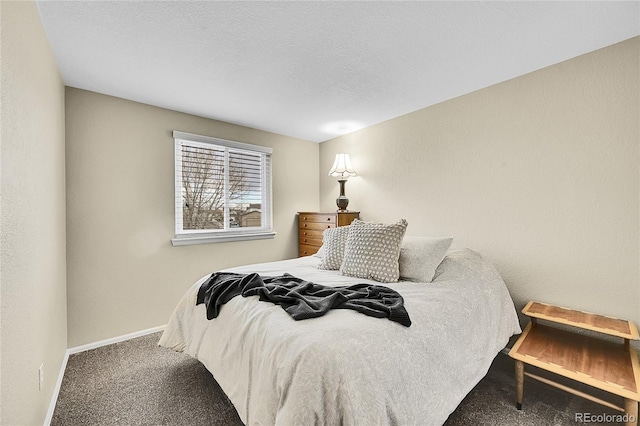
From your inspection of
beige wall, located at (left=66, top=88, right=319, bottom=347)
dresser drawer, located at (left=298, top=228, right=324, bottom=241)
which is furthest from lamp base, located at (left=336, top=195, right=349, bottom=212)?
beige wall, located at (left=66, top=88, right=319, bottom=347)

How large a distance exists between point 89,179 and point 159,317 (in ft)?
5.13

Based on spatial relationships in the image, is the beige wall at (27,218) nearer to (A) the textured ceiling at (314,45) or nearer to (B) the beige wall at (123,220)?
(A) the textured ceiling at (314,45)

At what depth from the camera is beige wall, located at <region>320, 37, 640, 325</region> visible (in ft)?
6.12

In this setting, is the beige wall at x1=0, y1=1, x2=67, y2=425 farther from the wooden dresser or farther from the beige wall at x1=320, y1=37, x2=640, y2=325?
the beige wall at x1=320, y1=37, x2=640, y2=325

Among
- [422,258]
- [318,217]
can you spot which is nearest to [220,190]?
[318,217]

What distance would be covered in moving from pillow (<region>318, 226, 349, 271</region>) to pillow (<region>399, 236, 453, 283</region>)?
1.79 ft

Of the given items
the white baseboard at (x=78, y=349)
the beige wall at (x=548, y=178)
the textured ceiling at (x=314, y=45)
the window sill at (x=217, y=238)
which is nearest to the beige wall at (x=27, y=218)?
the white baseboard at (x=78, y=349)

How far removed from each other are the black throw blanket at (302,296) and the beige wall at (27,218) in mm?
840

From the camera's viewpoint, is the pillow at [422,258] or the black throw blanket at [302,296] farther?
the pillow at [422,258]

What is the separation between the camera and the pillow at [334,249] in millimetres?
2498

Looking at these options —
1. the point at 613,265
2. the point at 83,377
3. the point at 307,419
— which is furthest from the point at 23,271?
the point at 613,265

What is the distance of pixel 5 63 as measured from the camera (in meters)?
1.15

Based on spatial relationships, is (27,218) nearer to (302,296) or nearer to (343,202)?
(302,296)

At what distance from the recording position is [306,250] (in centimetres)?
399
